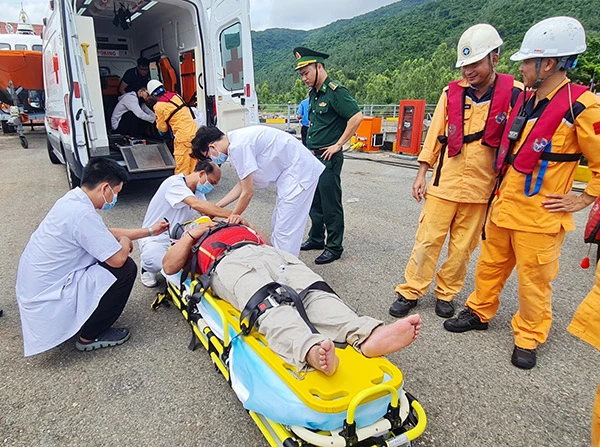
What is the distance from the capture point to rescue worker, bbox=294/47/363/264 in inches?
142

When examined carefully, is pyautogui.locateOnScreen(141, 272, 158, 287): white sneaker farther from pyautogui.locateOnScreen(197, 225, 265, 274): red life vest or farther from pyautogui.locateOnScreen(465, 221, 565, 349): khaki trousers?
pyautogui.locateOnScreen(465, 221, 565, 349): khaki trousers

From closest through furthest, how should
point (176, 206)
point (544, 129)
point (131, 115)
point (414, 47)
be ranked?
point (544, 129) < point (176, 206) < point (131, 115) < point (414, 47)

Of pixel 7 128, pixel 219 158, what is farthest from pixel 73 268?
pixel 7 128

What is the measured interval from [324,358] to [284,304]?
0.45m

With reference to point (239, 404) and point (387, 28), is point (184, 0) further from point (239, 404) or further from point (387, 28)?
point (387, 28)

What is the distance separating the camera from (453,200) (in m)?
2.66

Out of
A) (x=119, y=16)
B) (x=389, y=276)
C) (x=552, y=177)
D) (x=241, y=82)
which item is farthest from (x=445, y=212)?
(x=119, y=16)

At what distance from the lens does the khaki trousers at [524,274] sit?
2.23 m

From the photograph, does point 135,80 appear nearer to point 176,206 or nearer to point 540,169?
point 176,206

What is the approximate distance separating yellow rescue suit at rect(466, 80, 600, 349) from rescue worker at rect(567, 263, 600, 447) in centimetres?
71

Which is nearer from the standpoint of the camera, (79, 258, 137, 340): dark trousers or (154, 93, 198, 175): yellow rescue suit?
(79, 258, 137, 340): dark trousers

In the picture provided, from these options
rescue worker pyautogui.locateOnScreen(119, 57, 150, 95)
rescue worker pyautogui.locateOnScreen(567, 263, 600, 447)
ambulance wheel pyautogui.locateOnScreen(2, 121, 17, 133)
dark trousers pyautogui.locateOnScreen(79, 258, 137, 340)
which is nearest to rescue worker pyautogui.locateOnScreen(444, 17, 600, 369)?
rescue worker pyautogui.locateOnScreen(567, 263, 600, 447)

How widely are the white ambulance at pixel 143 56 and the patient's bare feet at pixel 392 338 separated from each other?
450 centimetres

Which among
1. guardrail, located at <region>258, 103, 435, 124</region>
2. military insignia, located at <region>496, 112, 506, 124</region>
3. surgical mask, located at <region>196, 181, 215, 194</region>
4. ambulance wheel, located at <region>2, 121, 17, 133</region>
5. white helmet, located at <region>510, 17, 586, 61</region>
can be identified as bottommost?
surgical mask, located at <region>196, 181, 215, 194</region>
